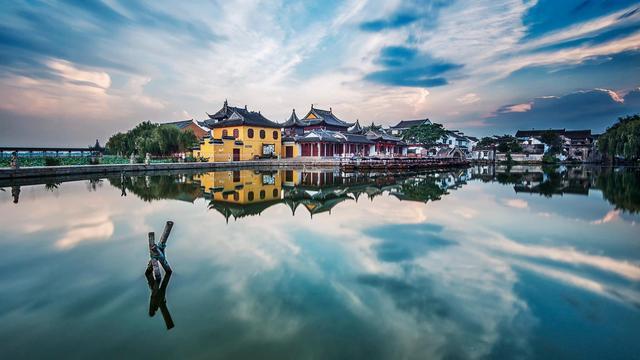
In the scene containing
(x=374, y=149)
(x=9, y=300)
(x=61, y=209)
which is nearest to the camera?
(x=9, y=300)

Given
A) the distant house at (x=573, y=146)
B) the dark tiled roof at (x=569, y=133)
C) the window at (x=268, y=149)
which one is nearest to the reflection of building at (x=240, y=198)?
the window at (x=268, y=149)

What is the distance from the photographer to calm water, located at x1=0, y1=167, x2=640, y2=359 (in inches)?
145

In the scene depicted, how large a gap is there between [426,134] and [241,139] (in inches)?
1396

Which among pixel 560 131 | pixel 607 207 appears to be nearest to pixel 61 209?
pixel 607 207

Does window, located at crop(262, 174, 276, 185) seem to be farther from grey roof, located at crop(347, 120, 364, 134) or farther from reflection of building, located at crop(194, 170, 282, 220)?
grey roof, located at crop(347, 120, 364, 134)

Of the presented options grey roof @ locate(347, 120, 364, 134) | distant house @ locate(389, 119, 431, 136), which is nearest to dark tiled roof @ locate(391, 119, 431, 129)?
distant house @ locate(389, 119, 431, 136)

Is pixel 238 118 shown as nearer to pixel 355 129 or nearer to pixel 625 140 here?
pixel 355 129

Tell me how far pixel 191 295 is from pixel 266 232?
384 cm

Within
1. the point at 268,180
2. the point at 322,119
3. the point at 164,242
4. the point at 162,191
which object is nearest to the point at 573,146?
the point at 322,119

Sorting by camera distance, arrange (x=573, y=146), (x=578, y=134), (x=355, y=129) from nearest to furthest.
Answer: (x=355, y=129) → (x=573, y=146) → (x=578, y=134)

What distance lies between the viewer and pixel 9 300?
4.61m

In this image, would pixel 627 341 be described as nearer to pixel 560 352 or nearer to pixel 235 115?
pixel 560 352

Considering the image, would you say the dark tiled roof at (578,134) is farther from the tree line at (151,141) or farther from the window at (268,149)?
the tree line at (151,141)

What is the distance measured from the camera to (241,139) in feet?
118
